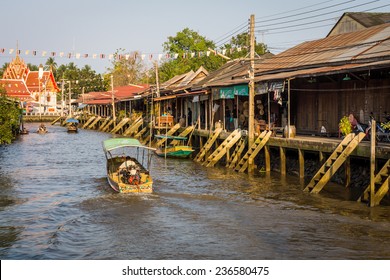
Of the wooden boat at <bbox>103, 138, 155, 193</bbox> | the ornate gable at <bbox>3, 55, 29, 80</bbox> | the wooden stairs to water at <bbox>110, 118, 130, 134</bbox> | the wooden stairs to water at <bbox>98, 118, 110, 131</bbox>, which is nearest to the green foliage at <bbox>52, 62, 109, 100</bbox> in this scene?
the ornate gable at <bbox>3, 55, 29, 80</bbox>

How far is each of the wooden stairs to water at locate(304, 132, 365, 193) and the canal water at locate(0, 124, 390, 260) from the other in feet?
1.87

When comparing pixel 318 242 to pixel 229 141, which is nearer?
pixel 318 242

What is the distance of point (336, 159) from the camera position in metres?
20.0

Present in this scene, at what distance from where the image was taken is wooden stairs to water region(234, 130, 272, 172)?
1041 inches

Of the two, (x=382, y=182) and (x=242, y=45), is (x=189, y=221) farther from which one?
(x=242, y=45)

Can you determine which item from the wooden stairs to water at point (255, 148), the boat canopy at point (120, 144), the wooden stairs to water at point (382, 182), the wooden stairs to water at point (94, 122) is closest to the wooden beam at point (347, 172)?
the wooden stairs to water at point (382, 182)

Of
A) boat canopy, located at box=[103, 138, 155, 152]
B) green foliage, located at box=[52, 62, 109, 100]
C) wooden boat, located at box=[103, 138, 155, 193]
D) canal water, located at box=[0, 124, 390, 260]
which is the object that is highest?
green foliage, located at box=[52, 62, 109, 100]

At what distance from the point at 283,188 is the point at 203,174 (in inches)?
244

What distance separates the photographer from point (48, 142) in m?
51.1

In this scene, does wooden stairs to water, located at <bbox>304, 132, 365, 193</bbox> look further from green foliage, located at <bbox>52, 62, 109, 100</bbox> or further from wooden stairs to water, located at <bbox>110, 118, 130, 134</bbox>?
green foliage, located at <bbox>52, 62, 109, 100</bbox>

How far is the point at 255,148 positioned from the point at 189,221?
32.7 ft

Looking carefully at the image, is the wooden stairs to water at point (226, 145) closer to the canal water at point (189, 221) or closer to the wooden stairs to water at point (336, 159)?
the canal water at point (189, 221)
